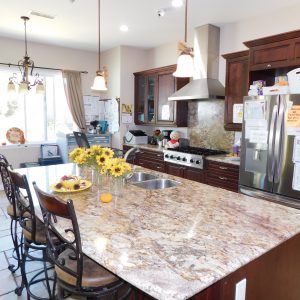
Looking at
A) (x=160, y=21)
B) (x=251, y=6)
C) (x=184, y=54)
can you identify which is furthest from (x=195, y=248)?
(x=160, y=21)

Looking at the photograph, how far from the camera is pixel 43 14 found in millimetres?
3764

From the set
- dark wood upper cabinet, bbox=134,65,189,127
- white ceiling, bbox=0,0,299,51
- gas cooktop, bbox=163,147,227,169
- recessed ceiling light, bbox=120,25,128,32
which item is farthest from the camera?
dark wood upper cabinet, bbox=134,65,189,127

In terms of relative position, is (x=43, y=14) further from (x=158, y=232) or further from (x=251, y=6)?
(x=158, y=232)

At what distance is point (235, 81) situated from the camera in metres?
3.75

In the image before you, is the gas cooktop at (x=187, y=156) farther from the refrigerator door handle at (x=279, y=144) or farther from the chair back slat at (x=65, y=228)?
the chair back slat at (x=65, y=228)

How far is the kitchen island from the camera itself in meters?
1.07

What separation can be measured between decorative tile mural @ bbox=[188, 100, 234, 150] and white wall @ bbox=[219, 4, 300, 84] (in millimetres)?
499

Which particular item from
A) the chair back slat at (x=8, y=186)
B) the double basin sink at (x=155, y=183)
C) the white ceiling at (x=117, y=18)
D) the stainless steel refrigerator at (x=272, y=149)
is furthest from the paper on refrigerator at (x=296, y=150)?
the chair back slat at (x=8, y=186)

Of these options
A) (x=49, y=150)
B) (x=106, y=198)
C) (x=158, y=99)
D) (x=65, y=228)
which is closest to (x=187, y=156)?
(x=158, y=99)

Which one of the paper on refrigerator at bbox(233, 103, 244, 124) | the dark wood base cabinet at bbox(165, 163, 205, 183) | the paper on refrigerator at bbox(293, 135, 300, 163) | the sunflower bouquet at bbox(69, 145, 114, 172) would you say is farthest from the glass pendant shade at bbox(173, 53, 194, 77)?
the dark wood base cabinet at bbox(165, 163, 205, 183)

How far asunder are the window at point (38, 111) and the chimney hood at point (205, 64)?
2683 mm

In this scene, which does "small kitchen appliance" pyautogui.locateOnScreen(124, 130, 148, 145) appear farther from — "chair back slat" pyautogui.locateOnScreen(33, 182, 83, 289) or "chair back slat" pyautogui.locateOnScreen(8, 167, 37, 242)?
"chair back slat" pyautogui.locateOnScreen(33, 182, 83, 289)

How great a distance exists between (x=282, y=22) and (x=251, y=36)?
1.47ft

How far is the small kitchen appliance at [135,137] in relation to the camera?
5.48 m
